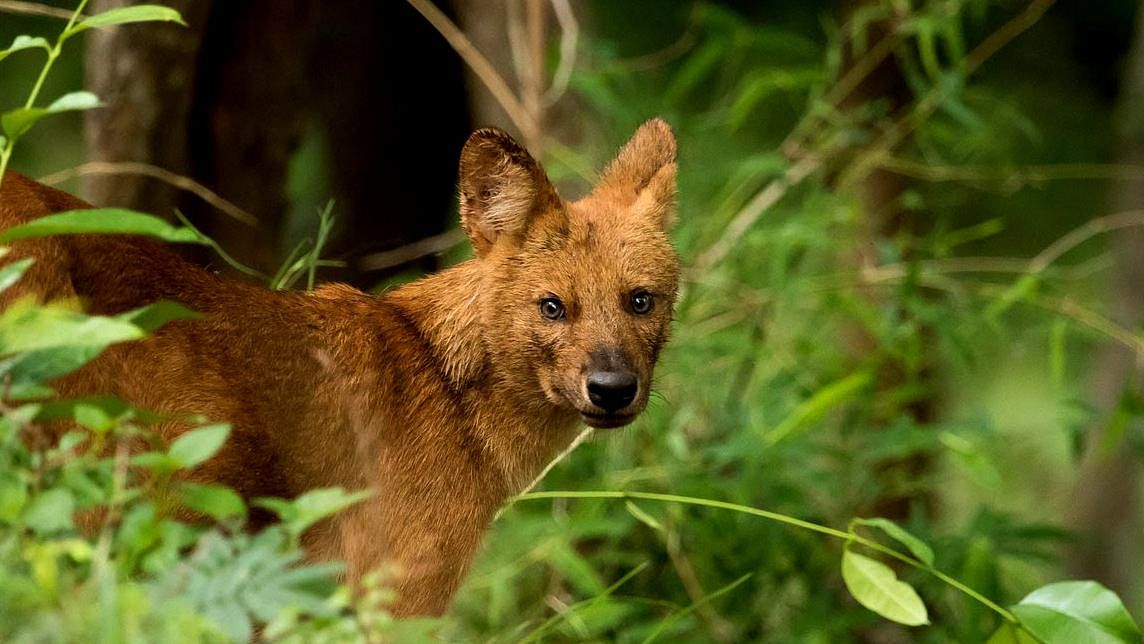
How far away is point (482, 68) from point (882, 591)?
333 centimetres

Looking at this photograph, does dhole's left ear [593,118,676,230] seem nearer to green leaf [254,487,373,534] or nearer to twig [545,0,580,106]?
twig [545,0,580,106]

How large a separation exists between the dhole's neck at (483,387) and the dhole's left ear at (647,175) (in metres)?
0.58

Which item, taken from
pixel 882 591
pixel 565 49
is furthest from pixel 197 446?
pixel 565 49

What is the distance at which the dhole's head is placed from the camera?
4.30m

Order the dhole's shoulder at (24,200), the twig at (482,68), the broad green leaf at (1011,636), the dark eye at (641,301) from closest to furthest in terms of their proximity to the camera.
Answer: the dhole's shoulder at (24,200)
the broad green leaf at (1011,636)
the dark eye at (641,301)
the twig at (482,68)

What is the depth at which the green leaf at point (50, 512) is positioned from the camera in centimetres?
234

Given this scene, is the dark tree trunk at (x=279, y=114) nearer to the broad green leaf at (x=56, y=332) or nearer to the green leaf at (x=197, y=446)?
the broad green leaf at (x=56, y=332)

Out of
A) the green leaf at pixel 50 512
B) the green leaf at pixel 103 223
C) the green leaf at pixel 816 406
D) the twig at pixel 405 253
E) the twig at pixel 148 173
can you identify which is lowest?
the green leaf at pixel 816 406

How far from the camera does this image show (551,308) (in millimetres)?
4430

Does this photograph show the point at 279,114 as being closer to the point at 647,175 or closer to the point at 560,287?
the point at 647,175

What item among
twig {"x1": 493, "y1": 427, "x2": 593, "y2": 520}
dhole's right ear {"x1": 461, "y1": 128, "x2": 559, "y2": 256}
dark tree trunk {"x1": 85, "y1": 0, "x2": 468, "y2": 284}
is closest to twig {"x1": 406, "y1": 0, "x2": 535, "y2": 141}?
dark tree trunk {"x1": 85, "y1": 0, "x2": 468, "y2": 284}

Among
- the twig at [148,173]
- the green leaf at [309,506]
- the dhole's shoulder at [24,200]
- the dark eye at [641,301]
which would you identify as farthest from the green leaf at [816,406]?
the green leaf at [309,506]

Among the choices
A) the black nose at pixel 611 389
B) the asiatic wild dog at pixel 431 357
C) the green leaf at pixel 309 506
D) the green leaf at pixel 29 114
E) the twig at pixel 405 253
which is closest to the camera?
the green leaf at pixel 309 506

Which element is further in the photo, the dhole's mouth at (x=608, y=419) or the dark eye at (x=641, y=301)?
the dark eye at (x=641, y=301)
